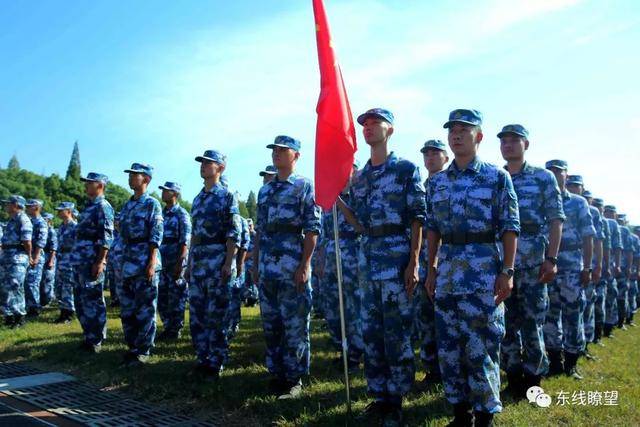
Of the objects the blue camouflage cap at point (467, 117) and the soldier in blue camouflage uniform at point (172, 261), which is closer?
the blue camouflage cap at point (467, 117)

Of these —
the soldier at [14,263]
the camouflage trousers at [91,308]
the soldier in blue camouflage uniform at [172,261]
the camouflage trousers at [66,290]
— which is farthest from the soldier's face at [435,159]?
the soldier at [14,263]

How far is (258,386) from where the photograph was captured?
203 inches

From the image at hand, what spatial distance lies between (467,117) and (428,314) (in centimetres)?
268

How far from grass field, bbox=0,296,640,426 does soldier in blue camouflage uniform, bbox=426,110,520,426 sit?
0.61m

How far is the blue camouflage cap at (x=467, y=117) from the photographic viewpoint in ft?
12.7

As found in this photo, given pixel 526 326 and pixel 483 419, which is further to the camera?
pixel 526 326

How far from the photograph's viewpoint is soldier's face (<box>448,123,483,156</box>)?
3.90 m

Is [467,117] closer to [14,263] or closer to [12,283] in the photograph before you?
[12,283]

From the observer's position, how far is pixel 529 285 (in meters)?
4.87

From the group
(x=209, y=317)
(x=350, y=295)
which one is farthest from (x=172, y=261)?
(x=350, y=295)

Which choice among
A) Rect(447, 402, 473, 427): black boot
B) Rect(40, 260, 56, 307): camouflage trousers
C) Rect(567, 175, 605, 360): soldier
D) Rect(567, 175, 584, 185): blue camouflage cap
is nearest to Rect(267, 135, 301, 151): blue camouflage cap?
Rect(447, 402, 473, 427): black boot

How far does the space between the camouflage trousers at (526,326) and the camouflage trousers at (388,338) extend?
1350mm

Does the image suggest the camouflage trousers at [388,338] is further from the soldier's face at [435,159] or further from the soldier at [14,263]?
the soldier at [14,263]

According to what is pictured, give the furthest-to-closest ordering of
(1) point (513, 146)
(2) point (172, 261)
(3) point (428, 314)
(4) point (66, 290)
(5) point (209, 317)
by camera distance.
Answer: (4) point (66, 290), (2) point (172, 261), (3) point (428, 314), (5) point (209, 317), (1) point (513, 146)
